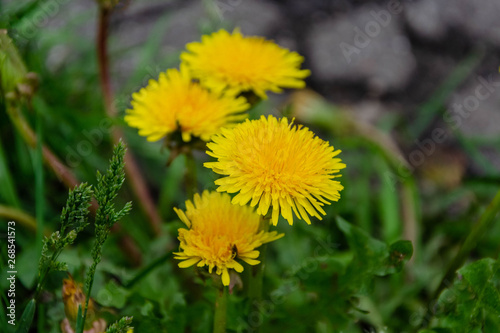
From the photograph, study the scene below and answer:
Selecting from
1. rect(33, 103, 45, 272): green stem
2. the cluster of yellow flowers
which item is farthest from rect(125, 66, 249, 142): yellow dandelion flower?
rect(33, 103, 45, 272): green stem

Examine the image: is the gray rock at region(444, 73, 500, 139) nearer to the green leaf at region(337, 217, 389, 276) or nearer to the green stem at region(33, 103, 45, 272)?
the green leaf at region(337, 217, 389, 276)

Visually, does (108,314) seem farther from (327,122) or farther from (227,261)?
(327,122)

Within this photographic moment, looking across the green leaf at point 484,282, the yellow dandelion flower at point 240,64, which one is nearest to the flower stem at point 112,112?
the yellow dandelion flower at point 240,64

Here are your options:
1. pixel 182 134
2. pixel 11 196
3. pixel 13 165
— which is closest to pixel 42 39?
pixel 13 165

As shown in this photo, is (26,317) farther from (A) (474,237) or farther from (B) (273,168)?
(A) (474,237)

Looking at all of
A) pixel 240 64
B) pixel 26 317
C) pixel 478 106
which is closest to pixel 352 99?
pixel 478 106
